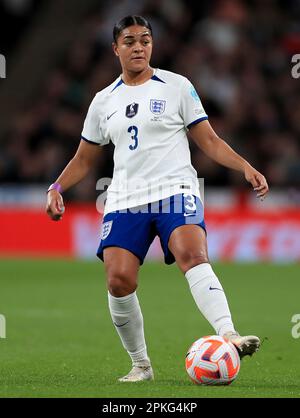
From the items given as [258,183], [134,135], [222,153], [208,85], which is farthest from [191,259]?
[208,85]

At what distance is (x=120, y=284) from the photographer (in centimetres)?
680

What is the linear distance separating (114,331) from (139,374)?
3184 millimetres

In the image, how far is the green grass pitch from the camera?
666cm

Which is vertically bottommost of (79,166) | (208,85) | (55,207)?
(55,207)

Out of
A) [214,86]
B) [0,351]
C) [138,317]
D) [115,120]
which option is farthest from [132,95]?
[214,86]

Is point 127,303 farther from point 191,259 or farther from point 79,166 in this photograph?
point 79,166

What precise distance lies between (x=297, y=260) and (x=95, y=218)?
343 cm

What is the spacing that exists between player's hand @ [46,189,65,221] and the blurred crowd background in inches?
437

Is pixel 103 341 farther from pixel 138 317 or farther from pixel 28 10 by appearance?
pixel 28 10

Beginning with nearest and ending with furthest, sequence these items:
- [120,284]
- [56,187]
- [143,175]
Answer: [120,284], [143,175], [56,187]

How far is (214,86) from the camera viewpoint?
19547 millimetres

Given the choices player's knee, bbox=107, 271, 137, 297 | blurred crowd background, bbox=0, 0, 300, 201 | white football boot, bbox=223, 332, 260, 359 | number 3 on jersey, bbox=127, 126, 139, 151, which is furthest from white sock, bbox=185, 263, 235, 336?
blurred crowd background, bbox=0, 0, 300, 201

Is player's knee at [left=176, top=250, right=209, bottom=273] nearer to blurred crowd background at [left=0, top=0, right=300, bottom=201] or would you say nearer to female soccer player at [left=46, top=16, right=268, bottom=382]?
female soccer player at [left=46, top=16, right=268, bottom=382]

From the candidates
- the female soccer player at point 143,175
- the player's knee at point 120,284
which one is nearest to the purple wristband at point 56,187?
the female soccer player at point 143,175
